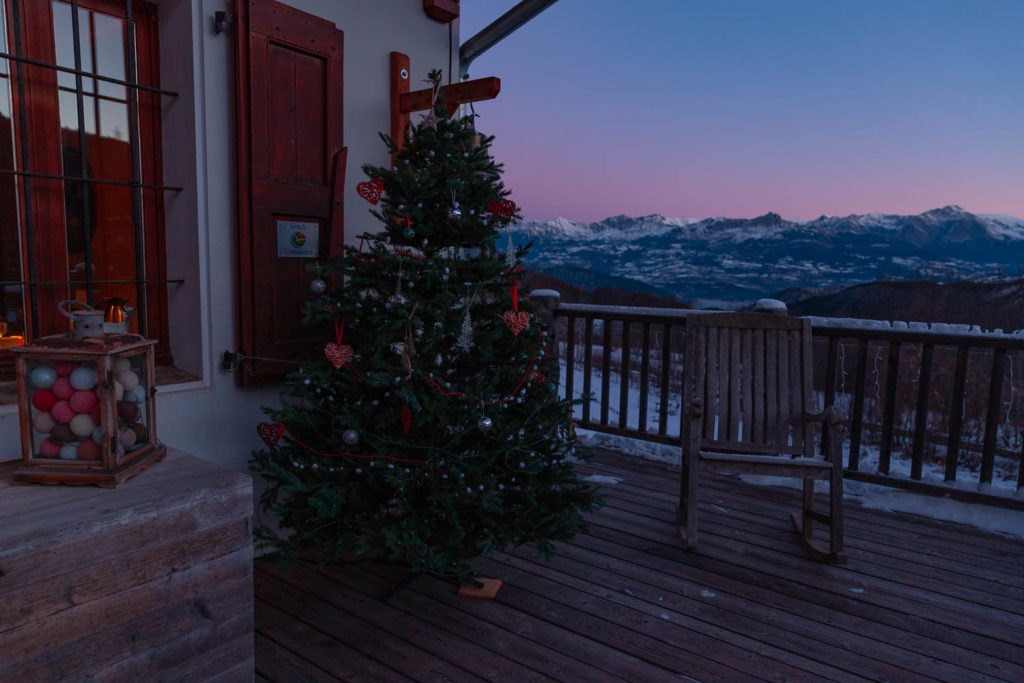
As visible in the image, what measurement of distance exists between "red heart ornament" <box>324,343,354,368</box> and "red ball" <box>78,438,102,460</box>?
0.69 m

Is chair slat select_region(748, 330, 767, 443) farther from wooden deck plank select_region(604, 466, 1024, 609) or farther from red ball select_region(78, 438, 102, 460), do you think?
red ball select_region(78, 438, 102, 460)

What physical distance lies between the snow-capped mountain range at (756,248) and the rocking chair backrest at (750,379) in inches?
311

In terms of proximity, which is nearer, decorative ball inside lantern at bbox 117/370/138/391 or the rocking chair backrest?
decorative ball inside lantern at bbox 117/370/138/391

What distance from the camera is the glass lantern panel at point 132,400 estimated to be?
142 centimetres

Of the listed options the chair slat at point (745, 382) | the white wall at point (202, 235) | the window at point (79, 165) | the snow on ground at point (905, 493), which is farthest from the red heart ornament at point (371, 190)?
the chair slat at point (745, 382)

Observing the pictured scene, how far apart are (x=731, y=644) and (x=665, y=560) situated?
58 centimetres

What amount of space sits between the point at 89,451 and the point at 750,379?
8.56 ft

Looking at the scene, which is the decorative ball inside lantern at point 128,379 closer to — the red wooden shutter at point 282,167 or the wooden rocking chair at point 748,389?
the red wooden shutter at point 282,167

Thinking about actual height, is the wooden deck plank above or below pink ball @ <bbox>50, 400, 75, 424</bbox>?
below

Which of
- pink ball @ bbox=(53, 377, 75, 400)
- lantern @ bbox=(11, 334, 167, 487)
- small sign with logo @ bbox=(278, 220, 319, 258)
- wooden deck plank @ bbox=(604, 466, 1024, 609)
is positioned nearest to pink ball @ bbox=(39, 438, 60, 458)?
lantern @ bbox=(11, 334, 167, 487)

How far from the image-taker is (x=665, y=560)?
2438 mm

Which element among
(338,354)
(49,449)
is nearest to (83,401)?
(49,449)

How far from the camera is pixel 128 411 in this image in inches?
57.0

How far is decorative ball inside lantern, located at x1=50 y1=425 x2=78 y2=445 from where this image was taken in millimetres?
1377
